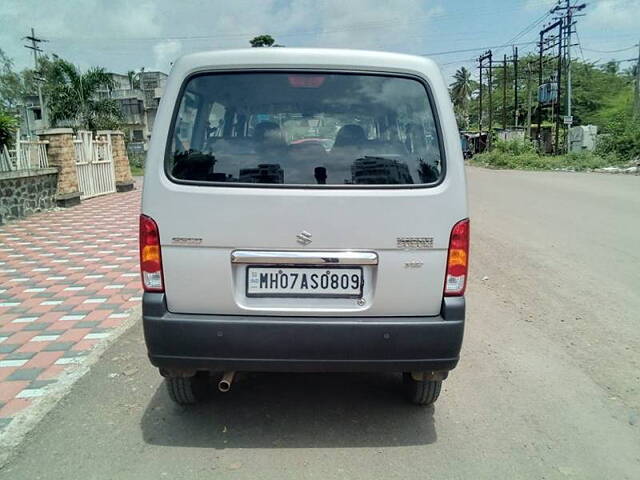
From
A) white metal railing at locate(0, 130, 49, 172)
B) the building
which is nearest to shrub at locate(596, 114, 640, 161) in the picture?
white metal railing at locate(0, 130, 49, 172)

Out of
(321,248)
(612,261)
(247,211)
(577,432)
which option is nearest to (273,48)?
(247,211)

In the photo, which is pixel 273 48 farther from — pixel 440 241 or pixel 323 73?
pixel 440 241

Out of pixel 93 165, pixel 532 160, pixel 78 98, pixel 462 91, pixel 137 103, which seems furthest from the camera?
pixel 462 91

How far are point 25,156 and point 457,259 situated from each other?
39.2 feet

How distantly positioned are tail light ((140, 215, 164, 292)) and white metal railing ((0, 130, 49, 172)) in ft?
33.1

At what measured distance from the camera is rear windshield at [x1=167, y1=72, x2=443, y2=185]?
2.77m

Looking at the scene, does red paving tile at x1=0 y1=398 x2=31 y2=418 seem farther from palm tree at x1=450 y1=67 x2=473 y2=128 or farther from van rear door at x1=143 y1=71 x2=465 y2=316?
palm tree at x1=450 y1=67 x2=473 y2=128

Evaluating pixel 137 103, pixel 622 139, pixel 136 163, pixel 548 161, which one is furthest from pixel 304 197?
pixel 137 103

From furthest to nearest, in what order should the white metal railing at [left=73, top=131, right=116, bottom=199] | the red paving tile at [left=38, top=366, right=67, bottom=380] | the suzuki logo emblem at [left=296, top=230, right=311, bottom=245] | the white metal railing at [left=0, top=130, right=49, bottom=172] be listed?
the white metal railing at [left=73, top=131, right=116, bottom=199]
the white metal railing at [left=0, top=130, right=49, bottom=172]
the red paving tile at [left=38, top=366, right=67, bottom=380]
the suzuki logo emblem at [left=296, top=230, right=311, bottom=245]

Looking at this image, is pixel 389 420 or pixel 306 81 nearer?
pixel 306 81

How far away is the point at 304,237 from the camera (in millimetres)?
2697

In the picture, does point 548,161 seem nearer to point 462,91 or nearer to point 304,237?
point 304,237

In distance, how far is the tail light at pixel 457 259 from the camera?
2.76 meters

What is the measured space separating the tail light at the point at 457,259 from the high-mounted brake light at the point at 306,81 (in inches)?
41.2
